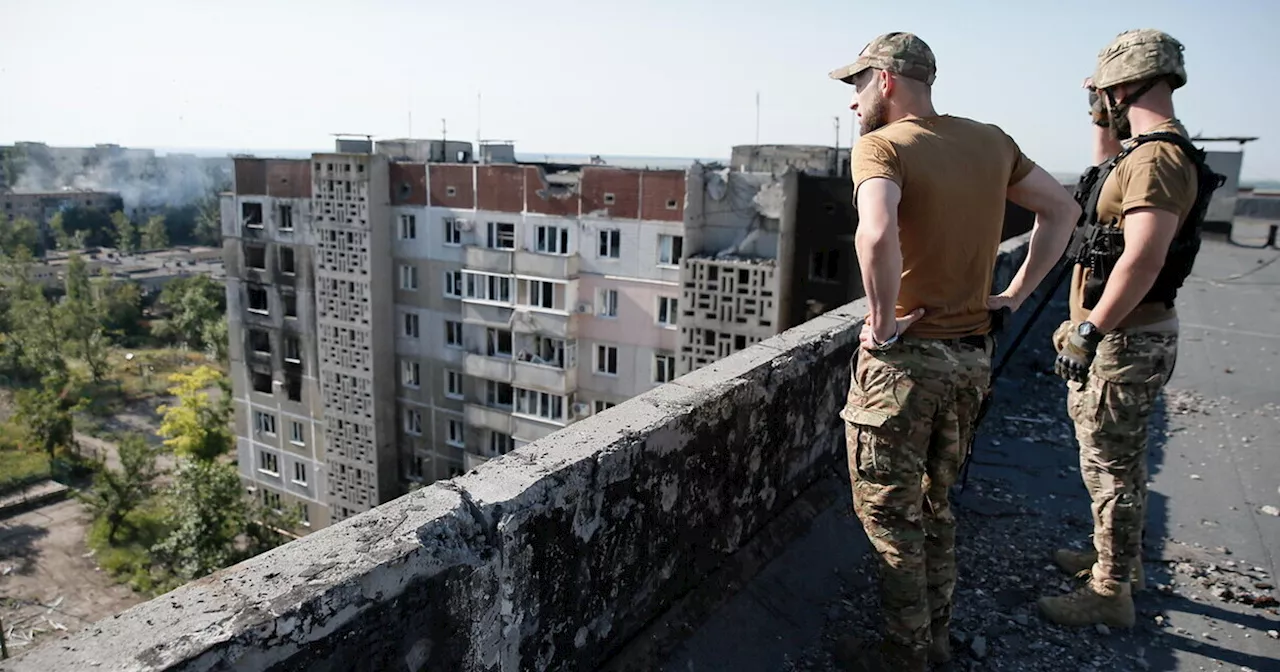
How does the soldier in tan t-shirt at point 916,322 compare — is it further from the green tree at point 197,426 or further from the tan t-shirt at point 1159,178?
the green tree at point 197,426

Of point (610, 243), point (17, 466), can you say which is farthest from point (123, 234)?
point (610, 243)

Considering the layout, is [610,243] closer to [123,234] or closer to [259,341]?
[259,341]

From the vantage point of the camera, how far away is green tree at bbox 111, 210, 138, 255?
2608 inches

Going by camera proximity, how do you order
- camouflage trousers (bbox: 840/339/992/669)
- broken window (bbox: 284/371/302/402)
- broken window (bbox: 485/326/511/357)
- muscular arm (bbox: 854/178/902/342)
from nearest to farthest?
muscular arm (bbox: 854/178/902/342)
camouflage trousers (bbox: 840/339/992/669)
broken window (bbox: 485/326/511/357)
broken window (bbox: 284/371/302/402)

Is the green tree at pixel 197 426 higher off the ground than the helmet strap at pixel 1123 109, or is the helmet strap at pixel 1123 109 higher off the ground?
the helmet strap at pixel 1123 109

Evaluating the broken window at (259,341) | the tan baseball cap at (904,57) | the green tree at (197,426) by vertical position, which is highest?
the tan baseball cap at (904,57)

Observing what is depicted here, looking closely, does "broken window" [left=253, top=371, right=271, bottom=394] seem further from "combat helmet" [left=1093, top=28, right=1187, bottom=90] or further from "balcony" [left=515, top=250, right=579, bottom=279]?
"combat helmet" [left=1093, top=28, right=1187, bottom=90]

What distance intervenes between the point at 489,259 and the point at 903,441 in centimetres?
1893

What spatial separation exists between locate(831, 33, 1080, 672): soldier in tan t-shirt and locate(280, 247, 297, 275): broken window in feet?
77.3

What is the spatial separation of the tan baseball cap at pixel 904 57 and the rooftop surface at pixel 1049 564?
1.99m

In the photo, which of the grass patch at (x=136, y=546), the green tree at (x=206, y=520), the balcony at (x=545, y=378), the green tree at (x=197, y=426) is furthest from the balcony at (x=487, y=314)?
the green tree at (x=197, y=426)

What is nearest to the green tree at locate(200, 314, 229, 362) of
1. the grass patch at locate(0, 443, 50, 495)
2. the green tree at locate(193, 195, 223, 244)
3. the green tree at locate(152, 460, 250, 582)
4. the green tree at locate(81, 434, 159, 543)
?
the grass patch at locate(0, 443, 50, 495)

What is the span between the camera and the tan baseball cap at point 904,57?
2.54m

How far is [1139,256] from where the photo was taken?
2846 mm
